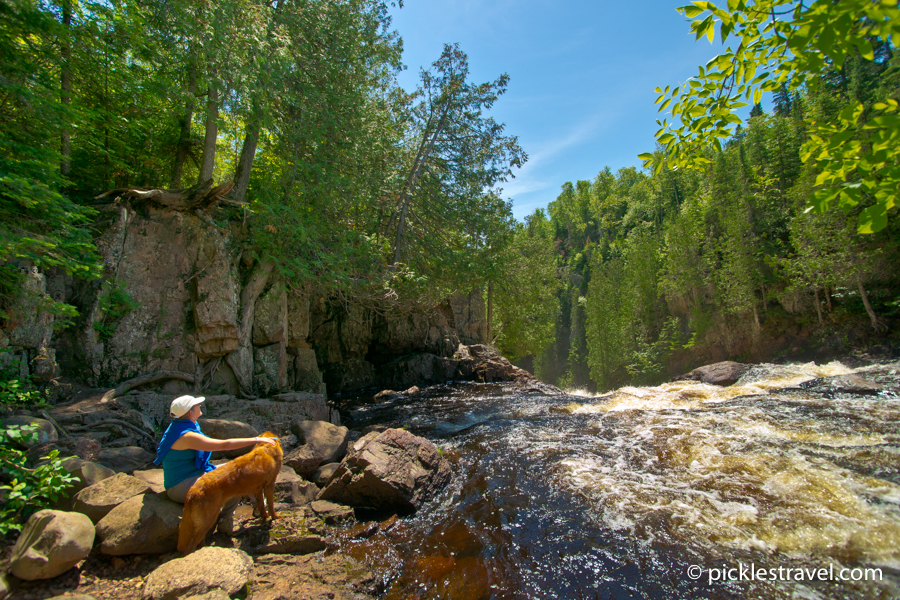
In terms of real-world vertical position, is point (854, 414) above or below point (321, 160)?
below

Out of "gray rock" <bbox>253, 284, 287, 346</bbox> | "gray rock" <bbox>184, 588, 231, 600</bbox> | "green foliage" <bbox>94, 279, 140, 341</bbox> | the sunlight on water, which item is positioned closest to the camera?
"gray rock" <bbox>184, 588, 231, 600</bbox>

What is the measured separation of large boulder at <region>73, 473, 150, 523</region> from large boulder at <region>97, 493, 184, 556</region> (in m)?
0.12

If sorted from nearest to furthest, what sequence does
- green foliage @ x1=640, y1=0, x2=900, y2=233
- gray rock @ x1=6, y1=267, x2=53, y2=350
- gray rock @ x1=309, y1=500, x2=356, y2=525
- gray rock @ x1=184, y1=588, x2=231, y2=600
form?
green foliage @ x1=640, y1=0, x2=900, y2=233 → gray rock @ x1=184, y1=588, x2=231, y2=600 → gray rock @ x1=309, y1=500, x2=356, y2=525 → gray rock @ x1=6, y1=267, x2=53, y2=350

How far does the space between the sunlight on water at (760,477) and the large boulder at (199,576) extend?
4.21 metres

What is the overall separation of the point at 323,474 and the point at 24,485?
355 centimetres

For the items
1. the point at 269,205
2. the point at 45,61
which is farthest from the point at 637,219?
the point at 45,61

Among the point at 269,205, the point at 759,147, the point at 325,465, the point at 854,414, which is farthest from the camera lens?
the point at 759,147

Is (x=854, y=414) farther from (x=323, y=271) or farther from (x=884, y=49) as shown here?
(x=884, y=49)

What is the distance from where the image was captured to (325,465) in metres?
6.39

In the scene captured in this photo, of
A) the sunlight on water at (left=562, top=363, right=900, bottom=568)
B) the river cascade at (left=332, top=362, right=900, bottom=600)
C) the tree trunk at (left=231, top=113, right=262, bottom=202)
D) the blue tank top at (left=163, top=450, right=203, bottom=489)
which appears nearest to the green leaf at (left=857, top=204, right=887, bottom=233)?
the river cascade at (left=332, top=362, right=900, bottom=600)

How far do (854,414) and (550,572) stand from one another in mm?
8572

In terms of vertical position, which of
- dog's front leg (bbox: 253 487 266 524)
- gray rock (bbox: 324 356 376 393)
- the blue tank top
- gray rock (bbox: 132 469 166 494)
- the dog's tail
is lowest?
gray rock (bbox: 324 356 376 393)

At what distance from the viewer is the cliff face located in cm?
731

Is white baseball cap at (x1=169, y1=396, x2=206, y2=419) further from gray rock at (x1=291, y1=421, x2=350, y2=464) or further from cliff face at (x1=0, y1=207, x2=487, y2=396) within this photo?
cliff face at (x1=0, y1=207, x2=487, y2=396)
